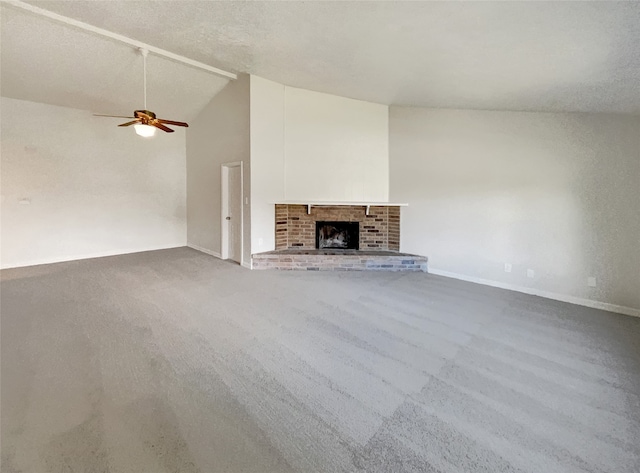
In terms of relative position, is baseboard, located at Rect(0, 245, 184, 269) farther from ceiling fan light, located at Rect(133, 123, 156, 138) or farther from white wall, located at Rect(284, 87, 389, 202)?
white wall, located at Rect(284, 87, 389, 202)

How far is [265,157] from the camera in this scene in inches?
201

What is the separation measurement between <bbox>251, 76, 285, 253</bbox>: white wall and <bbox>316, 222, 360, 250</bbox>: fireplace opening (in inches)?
38.2

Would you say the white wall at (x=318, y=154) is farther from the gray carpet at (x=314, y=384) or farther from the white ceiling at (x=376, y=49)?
the gray carpet at (x=314, y=384)

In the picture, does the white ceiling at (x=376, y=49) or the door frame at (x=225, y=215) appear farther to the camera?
the door frame at (x=225, y=215)

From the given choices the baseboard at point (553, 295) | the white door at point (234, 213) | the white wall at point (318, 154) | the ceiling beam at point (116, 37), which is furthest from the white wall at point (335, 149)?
the baseboard at point (553, 295)

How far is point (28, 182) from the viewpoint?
5.26 meters

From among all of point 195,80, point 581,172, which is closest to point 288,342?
point 581,172

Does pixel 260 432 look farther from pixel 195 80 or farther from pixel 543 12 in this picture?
pixel 195 80

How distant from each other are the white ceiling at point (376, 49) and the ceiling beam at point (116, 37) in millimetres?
129

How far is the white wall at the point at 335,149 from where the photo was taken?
531cm

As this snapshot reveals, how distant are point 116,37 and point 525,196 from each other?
5.88 m

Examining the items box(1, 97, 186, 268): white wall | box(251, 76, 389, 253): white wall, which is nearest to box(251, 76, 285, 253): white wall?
box(251, 76, 389, 253): white wall

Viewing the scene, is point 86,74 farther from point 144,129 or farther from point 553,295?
point 553,295

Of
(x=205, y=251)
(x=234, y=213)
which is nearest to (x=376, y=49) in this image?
(x=234, y=213)
